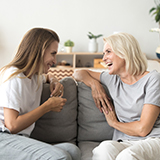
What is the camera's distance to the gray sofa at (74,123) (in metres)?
1.70

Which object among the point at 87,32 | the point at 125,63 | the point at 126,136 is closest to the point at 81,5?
the point at 87,32

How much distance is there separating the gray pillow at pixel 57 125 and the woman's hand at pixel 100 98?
191 millimetres

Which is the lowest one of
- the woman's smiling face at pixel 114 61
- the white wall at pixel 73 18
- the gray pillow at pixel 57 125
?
the gray pillow at pixel 57 125

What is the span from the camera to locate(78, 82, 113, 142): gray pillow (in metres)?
1.71


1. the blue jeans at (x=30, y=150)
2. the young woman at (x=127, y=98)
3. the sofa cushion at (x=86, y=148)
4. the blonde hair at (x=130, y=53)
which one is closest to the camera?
the blue jeans at (x=30, y=150)

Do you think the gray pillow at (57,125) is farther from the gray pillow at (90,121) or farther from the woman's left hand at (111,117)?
the woman's left hand at (111,117)

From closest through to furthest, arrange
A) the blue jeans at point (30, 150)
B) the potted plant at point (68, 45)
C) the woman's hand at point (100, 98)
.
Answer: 1. the blue jeans at point (30, 150)
2. the woman's hand at point (100, 98)
3. the potted plant at point (68, 45)

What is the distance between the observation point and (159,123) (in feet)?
4.92

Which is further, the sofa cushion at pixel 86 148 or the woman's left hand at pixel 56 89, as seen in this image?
the woman's left hand at pixel 56 89

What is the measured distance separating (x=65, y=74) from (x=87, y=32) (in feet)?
3.24

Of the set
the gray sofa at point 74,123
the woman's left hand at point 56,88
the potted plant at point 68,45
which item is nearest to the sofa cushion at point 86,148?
the gray sofa at point 74,123

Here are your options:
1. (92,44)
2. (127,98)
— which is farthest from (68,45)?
(127,98)

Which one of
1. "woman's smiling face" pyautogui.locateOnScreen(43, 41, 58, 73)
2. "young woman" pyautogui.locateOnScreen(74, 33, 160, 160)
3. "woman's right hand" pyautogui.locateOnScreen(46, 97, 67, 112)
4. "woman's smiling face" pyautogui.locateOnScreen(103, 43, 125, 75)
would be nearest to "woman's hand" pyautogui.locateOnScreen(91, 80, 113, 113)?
"young woman" pyautogui.locateOnScreen(74, 33, 160, 160)

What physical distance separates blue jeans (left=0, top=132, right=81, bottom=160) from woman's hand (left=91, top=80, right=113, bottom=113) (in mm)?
515
